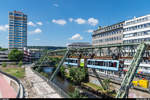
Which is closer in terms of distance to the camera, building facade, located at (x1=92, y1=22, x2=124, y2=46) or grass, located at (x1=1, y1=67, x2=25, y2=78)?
grass, located at (x1=1, y1=67, x2=25, y2=78)

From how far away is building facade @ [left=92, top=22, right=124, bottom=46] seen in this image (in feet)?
153

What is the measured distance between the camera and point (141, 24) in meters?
37.2

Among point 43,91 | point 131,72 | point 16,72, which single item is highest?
point 131,72

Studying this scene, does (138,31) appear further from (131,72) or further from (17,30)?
(17,30)

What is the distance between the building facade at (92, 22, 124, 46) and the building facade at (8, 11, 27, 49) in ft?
323

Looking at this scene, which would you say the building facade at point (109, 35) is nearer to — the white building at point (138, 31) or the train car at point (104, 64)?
the white building at point (138, 31)

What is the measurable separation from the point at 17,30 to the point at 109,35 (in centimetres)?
11299

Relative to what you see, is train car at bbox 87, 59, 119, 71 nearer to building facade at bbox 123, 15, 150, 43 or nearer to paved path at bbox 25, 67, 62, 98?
paved path at bbox 25, 67, 62, 98

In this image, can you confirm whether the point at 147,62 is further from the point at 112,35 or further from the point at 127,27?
the point at 112,35

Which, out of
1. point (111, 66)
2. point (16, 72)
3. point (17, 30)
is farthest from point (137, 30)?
point (17, 30)

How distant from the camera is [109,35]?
5159 cm

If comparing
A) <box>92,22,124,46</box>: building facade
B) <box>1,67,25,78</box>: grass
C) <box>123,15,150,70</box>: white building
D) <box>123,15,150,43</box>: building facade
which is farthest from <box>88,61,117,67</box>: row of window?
<box>1,67,25,78</box>: grass

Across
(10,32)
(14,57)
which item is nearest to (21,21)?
(10,32)

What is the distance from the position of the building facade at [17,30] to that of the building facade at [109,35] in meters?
98.3
